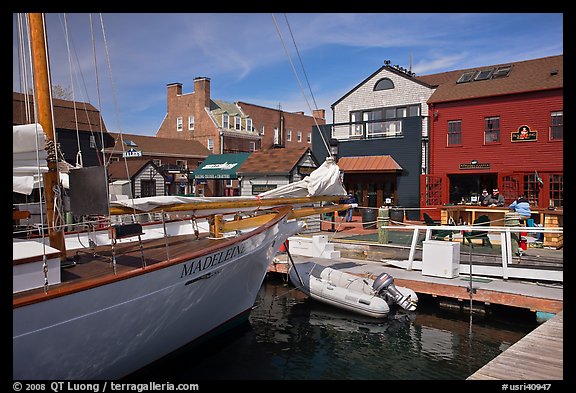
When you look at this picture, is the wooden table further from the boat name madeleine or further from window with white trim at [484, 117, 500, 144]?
the boat name madeleine

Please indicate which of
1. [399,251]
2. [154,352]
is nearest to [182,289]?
[154,352]

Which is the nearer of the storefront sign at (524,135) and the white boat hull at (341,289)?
the white boat hull at (341,289)

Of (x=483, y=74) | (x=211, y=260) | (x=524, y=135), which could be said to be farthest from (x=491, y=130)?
(x=211, y=260)

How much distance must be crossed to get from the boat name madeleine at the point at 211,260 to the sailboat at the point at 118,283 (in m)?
0.02

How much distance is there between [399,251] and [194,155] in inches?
1175

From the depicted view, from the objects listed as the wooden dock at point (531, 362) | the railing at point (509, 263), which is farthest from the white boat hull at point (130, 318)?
the railing at point (509, 263)

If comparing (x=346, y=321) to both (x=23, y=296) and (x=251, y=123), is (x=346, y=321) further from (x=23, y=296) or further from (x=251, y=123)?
(x=251, y=123)

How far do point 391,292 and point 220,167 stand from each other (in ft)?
62.2

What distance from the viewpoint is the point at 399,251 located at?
14.9 metres

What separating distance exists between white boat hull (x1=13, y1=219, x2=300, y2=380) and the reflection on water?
558mm

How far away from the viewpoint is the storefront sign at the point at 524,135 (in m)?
21.6

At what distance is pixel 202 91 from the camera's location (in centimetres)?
4422

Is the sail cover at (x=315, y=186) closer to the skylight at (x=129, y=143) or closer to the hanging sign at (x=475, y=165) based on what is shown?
the hanging sign at (x=475, y=165)

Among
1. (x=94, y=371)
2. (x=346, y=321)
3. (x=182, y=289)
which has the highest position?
(x=182, y=289)
